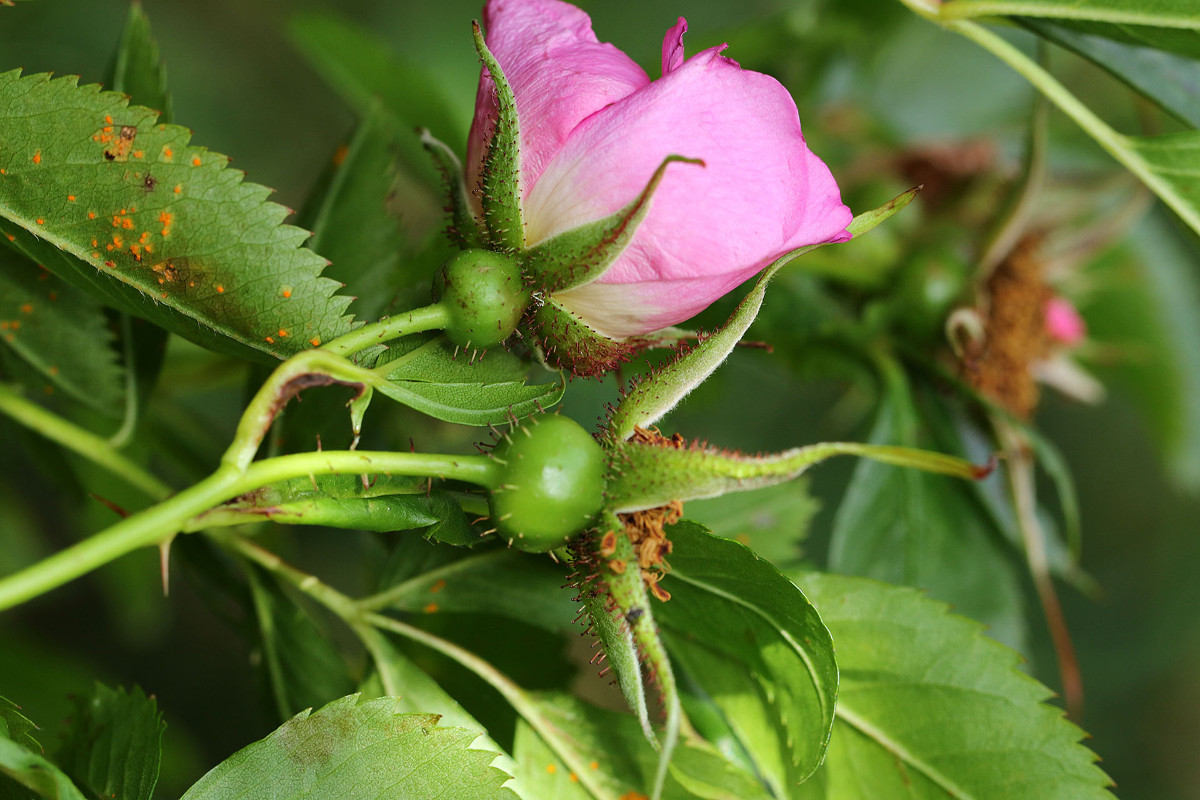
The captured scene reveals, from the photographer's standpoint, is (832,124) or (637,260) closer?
(637,260)

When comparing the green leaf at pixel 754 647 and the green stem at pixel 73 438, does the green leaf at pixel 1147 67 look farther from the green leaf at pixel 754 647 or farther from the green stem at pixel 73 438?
the green stem at pixel 73 438

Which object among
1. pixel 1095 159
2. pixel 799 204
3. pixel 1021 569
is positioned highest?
pixel 799 204

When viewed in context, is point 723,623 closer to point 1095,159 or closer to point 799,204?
point 799,204

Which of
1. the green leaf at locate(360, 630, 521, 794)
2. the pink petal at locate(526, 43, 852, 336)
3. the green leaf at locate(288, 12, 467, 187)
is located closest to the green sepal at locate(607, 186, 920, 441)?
the pink petal at locate(526, 43, 852, 336)

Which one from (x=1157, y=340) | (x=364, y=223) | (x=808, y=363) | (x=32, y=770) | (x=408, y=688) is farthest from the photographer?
(x=1157, y=340)

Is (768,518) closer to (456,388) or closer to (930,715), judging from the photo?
(930,715)

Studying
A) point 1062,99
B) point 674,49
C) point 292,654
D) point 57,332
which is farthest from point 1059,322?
point 57,332

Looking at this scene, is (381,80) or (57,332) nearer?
(57,332)

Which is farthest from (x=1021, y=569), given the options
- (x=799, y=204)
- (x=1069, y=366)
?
(x=799, y=204)
